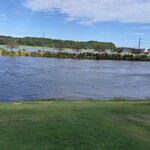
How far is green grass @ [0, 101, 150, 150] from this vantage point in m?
6.84

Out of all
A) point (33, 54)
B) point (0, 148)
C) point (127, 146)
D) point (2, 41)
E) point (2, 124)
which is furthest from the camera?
point (2, 41)

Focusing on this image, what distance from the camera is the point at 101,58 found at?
104m

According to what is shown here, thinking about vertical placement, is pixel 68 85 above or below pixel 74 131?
below

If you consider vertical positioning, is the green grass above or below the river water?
above

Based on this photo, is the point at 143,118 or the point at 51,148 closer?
the point at 51,148

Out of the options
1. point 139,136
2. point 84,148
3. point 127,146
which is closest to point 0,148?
point 84,148

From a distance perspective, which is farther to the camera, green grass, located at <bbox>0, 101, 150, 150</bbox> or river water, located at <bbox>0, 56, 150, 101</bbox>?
river water, located at <bbox>0, 56, 150, 101</bbox>

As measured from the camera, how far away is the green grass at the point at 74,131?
6.84 metres

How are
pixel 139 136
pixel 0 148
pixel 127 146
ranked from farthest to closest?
1. pixel 139 136
2. pixel 127 146
3. pixel 0 148

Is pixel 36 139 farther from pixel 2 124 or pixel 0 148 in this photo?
pixel 2 124

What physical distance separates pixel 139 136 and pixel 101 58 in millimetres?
96556

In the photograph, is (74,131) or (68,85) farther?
(68,85)

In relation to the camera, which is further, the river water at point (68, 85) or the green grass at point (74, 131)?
the river water at point (68, 85)

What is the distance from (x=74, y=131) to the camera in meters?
7.77
